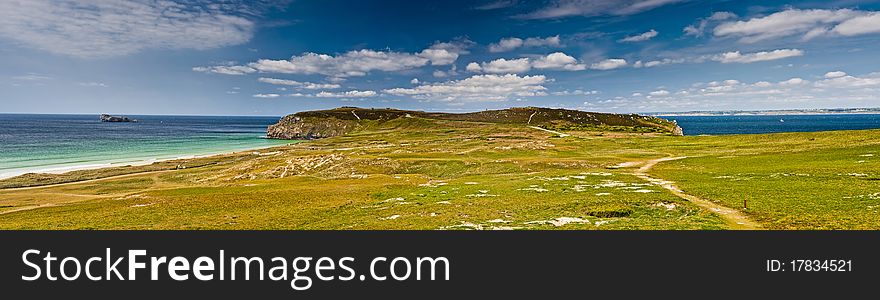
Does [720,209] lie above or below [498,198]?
above

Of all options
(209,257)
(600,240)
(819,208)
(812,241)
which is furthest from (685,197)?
(209,257)

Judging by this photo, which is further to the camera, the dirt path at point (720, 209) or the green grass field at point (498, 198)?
the green grass field at point (498, 198)

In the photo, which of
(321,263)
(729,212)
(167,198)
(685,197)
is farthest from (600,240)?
(167,198)

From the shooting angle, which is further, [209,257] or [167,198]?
[167,198]

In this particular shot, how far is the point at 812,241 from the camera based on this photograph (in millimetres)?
14117

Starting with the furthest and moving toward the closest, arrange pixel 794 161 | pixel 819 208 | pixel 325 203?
pixel 794 161 → pixel 325 203 → pixel 819 208

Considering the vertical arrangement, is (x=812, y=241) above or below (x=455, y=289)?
above

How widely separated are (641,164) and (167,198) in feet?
215

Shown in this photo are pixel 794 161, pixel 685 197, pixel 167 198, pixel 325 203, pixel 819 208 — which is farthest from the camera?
pixel 794 161

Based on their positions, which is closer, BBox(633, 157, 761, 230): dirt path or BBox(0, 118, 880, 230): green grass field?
BBox(633, 157, 761, 230): dirt path

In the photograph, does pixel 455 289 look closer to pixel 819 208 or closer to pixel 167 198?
pixel 819 208

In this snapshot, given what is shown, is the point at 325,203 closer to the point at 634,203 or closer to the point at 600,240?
the point at 634,203

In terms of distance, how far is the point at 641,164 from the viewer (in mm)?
69562

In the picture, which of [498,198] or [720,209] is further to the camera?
[498,198]
